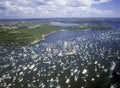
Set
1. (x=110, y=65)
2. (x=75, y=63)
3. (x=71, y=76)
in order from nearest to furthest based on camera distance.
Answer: (x=71, y=76) → (x=110, y=65) → (x=75, y=63)

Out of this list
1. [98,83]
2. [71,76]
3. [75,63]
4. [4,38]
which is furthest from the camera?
[4,38]

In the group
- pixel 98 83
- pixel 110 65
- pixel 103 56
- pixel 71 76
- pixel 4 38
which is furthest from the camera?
pixel 4 38

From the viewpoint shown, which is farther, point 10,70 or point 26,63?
point 26,63

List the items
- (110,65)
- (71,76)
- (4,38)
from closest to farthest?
(71,76)
(110,65)
(4,38)

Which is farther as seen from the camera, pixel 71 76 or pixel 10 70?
pixel 10 70

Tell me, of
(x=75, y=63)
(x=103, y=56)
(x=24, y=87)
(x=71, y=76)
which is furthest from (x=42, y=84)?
(x=103, y=56)

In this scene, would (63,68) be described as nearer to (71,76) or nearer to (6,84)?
(71,76)

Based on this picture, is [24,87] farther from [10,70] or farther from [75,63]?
[75,63]

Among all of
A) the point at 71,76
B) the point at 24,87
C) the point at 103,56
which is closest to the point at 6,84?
the point at 24,87
